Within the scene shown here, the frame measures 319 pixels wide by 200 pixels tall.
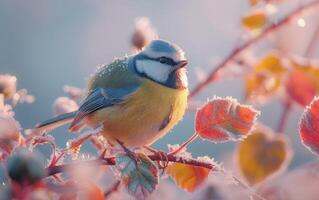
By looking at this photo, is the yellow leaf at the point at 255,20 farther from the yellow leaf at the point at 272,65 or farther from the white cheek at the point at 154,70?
the white cheek at the point at 154,70

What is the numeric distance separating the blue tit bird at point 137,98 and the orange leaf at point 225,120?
34 cm

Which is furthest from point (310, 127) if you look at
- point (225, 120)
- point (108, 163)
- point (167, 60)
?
point (167, 60)

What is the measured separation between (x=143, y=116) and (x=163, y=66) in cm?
16

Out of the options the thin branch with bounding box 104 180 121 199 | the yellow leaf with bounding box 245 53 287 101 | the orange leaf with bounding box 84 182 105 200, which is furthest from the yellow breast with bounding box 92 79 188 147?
the orange leaf with bounding box 84 182 105 200

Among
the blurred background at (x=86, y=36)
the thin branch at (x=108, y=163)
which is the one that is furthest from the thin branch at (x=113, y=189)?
the blurred background at (x=86, y=36)

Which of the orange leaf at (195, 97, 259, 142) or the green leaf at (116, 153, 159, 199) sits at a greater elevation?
the orange leaf at (195, 97, 259, 142)

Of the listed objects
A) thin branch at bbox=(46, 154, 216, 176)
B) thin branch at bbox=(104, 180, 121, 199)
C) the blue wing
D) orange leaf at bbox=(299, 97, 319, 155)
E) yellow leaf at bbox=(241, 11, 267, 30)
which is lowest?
thin branch at bbox=(104, 180, 121, 199)

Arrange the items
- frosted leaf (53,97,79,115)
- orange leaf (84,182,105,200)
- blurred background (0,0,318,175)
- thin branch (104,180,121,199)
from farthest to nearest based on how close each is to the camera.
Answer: blurred background (0,0,318,175) → frosted leaf (53,97,79,115) → thin branch (104,180,121,199) → orange leaf (84,182,105,200)

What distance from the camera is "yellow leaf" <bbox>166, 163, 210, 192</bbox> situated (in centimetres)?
90

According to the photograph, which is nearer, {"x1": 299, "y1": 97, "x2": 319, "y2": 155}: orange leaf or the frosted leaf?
{"x1": 299, "y1": 97, "x2": 319, "y2": 155}: orange leaf

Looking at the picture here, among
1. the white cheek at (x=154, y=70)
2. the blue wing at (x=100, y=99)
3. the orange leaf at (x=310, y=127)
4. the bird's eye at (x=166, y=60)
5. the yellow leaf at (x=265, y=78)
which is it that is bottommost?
the blue wing at (x=100, y=99)

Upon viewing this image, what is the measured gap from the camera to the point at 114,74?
139 cm

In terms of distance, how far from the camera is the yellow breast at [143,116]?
1.29 metres

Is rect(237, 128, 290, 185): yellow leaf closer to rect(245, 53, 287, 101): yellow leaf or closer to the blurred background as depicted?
rect(245, 53, 287, 101): yellow leaf
